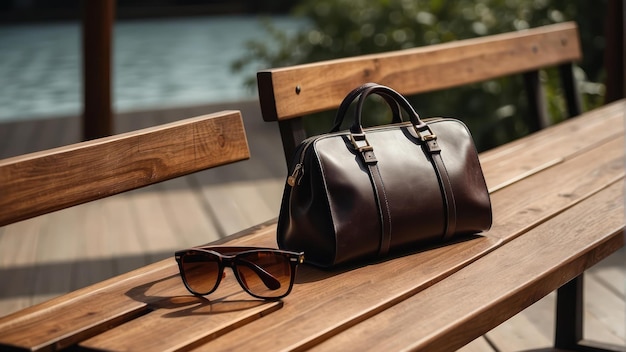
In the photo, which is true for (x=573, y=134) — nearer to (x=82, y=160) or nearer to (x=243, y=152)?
(x=243, y=152)

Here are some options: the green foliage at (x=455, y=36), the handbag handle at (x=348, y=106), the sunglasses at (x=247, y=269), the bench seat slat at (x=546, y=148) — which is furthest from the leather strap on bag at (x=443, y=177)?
the green foliage at (x=455, y=36)

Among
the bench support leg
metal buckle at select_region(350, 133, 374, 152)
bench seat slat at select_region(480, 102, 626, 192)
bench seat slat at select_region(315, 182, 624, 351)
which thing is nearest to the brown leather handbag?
metal buckle at select_region(350, 133, 374, 152)

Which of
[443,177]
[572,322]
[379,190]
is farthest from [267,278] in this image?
[572,322]

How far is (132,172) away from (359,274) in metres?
0.44

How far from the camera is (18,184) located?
4.55 feet

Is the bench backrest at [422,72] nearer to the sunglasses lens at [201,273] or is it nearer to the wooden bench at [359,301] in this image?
the wooden bench at [359,301]

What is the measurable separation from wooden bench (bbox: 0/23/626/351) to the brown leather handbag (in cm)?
5

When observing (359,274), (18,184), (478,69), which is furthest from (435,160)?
(478,69)

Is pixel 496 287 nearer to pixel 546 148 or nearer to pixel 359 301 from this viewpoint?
pixel 359 301

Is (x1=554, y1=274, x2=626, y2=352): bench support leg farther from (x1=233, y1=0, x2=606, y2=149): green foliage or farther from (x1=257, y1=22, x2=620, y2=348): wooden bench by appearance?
(x1=233, y1=0, x2=606, y2=149): green foliage

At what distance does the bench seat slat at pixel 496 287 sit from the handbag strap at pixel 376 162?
0.11m

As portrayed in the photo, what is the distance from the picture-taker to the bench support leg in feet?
7.81

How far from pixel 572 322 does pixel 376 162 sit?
3.51 ft

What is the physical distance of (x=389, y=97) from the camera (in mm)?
1741
